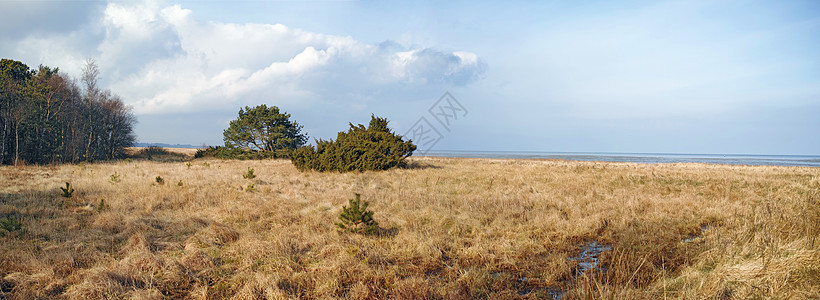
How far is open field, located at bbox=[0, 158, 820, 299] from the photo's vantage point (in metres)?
4.41

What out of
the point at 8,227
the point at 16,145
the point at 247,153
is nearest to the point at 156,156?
the point at 247,153

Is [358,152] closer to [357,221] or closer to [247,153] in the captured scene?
[357,221]

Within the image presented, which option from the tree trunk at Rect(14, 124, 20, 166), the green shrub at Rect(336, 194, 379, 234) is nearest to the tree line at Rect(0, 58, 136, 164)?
the tree trunk at Rect(14, 124, 20, 166)

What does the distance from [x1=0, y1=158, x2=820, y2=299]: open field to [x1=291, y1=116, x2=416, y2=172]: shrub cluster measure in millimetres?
9245

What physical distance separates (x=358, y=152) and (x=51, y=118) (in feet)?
73.4

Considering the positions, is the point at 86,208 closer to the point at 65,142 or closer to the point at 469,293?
the point at 469,293

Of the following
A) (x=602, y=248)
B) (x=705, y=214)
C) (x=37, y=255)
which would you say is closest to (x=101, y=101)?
(x=37, y=255)

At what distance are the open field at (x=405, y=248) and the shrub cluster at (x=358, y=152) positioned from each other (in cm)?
925

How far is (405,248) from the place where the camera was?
20.6 ft

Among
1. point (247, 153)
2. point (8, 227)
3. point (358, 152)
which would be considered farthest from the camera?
point (247, 153)

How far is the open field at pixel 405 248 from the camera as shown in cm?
441

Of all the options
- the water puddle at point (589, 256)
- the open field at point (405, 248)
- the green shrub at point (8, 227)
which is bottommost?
the water puddle at point (589, 256)

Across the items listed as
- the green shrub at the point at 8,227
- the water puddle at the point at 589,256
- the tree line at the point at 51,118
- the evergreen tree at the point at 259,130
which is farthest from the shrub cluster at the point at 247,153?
the water puddle at the point at 589,256

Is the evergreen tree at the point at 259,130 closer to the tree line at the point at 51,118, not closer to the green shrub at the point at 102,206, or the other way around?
the tree line at the point at 51,118
